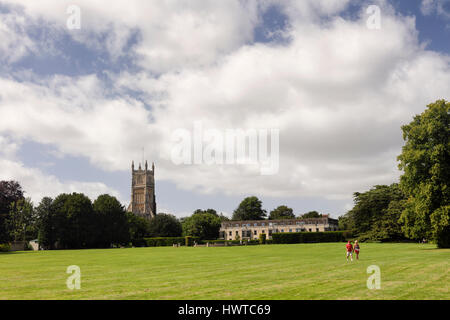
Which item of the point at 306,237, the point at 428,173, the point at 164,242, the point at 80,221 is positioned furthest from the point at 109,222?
the point at 428,173

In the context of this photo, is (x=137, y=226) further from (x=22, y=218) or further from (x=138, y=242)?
(x=22, y=218)

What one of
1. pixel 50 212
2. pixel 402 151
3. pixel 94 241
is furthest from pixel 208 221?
pixel 402 151

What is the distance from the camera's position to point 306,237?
92.6 m

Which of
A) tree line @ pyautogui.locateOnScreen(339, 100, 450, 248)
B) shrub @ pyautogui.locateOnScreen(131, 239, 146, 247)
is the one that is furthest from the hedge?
tree line @ pyautogui.locateOnScreen(339, 100, 450, 248)

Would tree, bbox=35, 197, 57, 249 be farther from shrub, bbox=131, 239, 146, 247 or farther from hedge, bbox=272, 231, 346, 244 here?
hedge, bbox=272, 231, 346, 244

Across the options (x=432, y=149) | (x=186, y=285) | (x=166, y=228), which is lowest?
(x=166, y=228)

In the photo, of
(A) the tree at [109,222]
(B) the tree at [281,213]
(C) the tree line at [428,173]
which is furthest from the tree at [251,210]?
(C) the tree line at [428,173]

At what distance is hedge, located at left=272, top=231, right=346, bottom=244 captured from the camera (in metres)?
91.8

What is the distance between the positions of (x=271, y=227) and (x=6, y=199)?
83.6 metres

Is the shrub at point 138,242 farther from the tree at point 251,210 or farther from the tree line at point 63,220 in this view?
the tree at point 251,210
